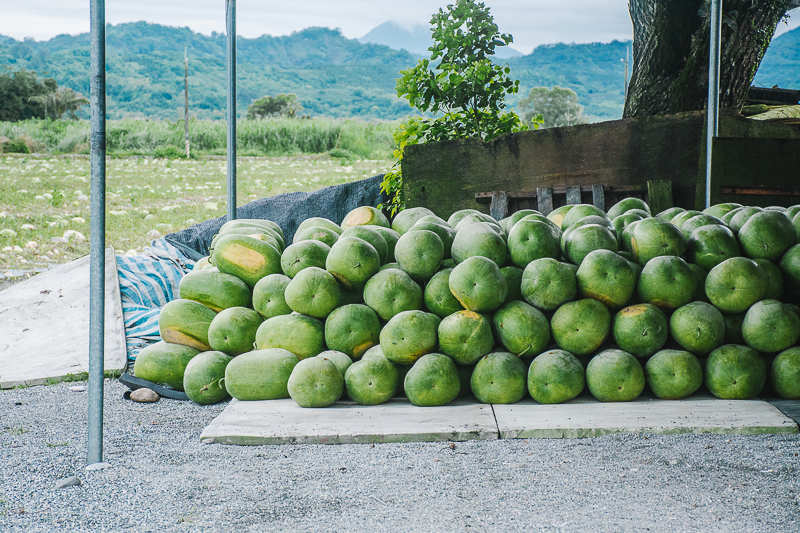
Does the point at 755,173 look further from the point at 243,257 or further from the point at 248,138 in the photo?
the point at 248,138

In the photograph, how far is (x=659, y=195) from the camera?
5.20 metres

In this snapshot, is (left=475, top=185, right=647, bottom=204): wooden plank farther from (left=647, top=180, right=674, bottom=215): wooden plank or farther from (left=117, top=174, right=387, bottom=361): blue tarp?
(left=117, top=174, right=387, bottom=361): blue tarp

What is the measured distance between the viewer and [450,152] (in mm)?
5879

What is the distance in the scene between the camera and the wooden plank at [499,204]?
18.6ft

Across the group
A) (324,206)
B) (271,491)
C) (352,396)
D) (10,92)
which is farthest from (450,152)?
(10,92)

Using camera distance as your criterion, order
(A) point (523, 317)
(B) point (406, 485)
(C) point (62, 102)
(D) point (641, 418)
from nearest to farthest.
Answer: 1. (B) point (406, 485)
2. (D) point (641, 418)
3. (A) point (523, 317)
4. (C) point (62, 102)

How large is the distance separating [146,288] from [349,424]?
2.91 metres

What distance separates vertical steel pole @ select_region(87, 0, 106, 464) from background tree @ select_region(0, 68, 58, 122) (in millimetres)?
34344

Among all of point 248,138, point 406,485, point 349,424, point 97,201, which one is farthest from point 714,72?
point 248,138

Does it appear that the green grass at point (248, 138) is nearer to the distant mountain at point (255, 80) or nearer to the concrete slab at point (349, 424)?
the distant mountain at point (255, 80)

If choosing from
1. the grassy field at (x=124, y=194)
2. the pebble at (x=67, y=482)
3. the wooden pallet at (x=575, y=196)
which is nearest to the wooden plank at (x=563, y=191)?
the wooden pallet at (x=575, y=196)

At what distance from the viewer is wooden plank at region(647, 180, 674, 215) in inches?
203

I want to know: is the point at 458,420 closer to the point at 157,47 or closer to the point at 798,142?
the point at 798,142

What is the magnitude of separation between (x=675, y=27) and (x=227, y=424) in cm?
543
